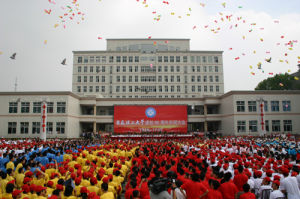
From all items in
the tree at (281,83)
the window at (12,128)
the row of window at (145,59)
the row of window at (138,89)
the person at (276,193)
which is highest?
the row of window at (145,59)

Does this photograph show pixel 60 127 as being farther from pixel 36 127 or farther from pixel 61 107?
pixel 36 127

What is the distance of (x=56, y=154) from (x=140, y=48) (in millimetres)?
47899

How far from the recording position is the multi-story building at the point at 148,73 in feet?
178

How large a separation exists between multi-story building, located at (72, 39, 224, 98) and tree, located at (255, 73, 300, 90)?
1250cm

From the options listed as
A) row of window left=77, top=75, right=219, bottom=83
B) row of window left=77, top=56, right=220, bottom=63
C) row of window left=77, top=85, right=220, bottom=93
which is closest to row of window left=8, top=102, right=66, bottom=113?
row of window left=77, top=85, right=220, bottom=93

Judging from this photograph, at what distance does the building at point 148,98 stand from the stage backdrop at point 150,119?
1818 mm

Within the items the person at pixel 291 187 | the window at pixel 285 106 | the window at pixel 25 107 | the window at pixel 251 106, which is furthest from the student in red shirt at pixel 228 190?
the window at pixel 25 107

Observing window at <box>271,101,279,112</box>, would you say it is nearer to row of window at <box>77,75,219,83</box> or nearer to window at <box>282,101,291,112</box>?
window at <box>282,101,291,112</box>

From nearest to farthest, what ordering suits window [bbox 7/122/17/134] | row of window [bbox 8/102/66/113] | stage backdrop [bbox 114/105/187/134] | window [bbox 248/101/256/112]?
window [bbox 7/122/17/134] < row of window [bbox 8/102/66/113] < window [bbox 248/101/256/112] < stage backdrop [bbox 114/105/187/134]

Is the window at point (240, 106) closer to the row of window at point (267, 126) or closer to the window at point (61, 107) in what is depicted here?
the row of window at point (267, 126)

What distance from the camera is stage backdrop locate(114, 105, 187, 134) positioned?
3950 cm

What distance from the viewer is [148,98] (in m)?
41.8

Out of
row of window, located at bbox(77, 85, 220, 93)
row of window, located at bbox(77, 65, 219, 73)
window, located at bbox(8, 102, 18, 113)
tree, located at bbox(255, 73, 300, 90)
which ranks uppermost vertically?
row of window, located at bbox(77, 65, 219, 73)

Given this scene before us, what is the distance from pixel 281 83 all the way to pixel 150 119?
1389 inches
